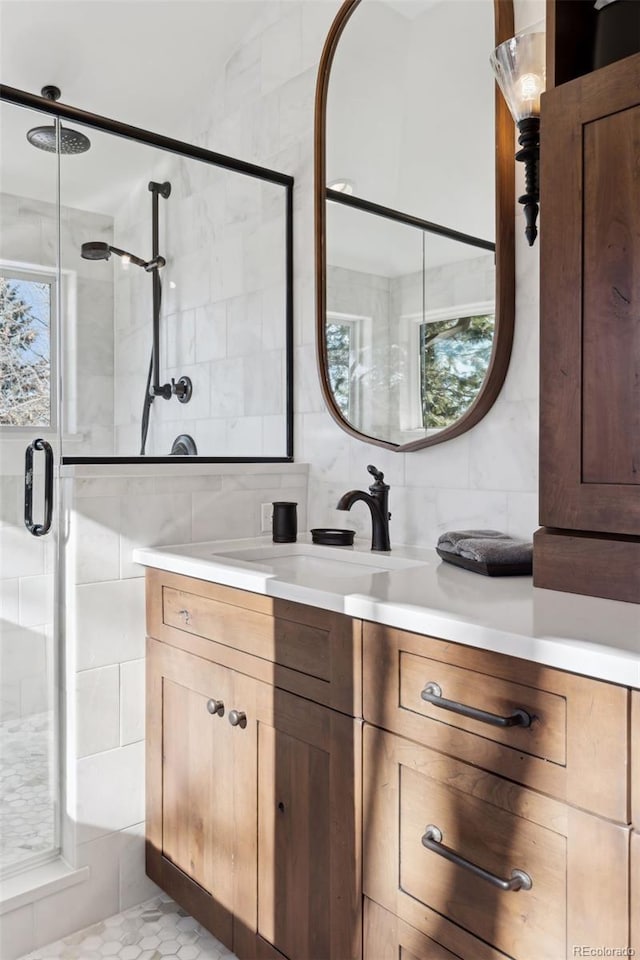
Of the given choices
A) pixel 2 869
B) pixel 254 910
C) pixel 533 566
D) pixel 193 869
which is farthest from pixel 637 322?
pixel 2 869

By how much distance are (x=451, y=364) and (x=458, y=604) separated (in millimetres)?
810

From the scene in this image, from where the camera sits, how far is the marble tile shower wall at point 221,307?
2248 millimetres

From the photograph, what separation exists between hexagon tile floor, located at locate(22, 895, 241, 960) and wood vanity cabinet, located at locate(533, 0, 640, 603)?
1.29 meters

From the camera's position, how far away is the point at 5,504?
69.5 inches

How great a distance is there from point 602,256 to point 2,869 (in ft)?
6.59

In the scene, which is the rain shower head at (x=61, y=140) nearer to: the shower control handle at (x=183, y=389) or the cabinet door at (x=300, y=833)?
the shower control handle at (x=183, y=389)

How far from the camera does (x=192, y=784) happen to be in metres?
1.75

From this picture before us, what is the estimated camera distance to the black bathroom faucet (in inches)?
74.0

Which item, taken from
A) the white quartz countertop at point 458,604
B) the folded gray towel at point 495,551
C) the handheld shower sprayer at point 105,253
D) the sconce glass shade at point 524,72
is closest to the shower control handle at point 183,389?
the handheld shower sprayer at point 105,253

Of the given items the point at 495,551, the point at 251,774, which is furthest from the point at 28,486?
the point at 495,551

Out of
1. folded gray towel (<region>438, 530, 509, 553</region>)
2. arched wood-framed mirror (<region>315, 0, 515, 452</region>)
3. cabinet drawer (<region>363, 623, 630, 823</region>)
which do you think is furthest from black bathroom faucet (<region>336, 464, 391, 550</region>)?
cabinet drawer (<region>363, 623, 630, 823</region>)

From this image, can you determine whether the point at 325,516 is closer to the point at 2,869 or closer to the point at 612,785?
the point at 2,869

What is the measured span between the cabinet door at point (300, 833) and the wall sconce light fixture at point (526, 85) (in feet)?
3.96

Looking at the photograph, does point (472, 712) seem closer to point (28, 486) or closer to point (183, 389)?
point (28, 486)
